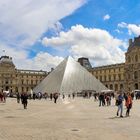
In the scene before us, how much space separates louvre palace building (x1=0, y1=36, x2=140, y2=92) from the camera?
111938 mm

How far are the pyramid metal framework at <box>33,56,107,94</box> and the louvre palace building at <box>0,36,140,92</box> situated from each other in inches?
1416

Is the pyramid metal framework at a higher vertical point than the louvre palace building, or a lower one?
lower

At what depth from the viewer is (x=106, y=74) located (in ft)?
452

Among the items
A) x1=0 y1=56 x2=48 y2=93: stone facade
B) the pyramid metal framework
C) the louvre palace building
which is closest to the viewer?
the pyramid metal framework

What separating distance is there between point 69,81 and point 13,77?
79267 mm

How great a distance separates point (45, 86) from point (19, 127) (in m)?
60.0

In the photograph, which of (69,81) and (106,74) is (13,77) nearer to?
(106,74)

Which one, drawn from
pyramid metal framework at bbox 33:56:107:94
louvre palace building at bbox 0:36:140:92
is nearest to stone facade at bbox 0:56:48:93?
louvre palace building at bbox 0:36:140:92

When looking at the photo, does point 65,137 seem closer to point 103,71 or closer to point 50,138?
point 50,138

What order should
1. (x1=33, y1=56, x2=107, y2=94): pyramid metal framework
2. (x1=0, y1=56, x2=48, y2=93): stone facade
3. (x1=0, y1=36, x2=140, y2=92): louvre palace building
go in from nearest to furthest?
1. (x1=33, y1=56, x2=107, y2=94): pyramid metal framework
2. (x1=0, y1=36, x2=140, y2=92): louvre palace building
3. (x1=0, y1=56, x2=48, y2=93): stone facade

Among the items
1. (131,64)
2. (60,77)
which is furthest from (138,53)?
(60,77)

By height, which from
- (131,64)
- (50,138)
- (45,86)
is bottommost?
(50,138)

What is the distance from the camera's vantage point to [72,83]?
73.0 meters

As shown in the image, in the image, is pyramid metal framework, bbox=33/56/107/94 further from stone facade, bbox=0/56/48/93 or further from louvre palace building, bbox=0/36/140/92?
stone facade, bbox=0/56/48/93
